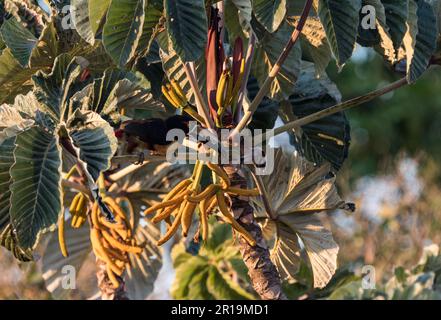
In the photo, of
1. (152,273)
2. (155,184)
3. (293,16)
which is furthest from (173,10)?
(152,273)

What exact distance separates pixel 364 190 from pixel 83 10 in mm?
7195

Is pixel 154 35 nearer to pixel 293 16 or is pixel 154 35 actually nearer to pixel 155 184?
pixel 293 16

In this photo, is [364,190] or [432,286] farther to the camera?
[364,190]

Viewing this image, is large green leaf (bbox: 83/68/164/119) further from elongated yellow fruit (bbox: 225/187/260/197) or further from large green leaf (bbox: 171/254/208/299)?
large green leaf (bbox: 171/254/208/299)

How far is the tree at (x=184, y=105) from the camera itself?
255 centimetres

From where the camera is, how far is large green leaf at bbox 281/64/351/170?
341 centimetres

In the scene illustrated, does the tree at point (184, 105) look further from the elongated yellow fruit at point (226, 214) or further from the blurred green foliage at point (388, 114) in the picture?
the blurred green foliage at point (388, 114)

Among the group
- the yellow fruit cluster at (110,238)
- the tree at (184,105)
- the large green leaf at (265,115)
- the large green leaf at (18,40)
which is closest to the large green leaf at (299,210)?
the tree at (184,105)

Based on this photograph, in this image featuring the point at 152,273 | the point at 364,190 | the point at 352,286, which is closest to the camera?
the point at 352,286

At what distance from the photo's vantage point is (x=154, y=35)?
2701 mm

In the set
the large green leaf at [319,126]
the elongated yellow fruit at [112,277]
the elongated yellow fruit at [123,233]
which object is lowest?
the elongated yellow fruit at [112,277]

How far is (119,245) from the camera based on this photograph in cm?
325

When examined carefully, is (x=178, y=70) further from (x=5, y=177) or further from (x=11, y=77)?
(x=5, y=177)

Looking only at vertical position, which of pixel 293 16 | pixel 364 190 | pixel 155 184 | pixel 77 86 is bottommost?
pixel 364 190
